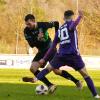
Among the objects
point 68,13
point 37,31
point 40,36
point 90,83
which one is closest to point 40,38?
point 40,36

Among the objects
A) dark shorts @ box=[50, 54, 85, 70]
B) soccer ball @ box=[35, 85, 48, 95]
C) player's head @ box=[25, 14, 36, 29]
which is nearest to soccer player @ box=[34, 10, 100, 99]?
dark shorts @ box=[50, 54, 85, 70]

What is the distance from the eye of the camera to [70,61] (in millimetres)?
13023

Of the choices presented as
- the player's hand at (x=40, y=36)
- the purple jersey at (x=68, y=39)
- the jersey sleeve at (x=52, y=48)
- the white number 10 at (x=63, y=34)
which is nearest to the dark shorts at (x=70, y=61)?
the purple jersey at (x=68, y=39)

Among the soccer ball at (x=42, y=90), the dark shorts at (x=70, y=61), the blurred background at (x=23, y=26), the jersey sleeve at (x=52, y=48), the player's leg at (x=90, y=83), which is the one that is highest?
the jersey sleeve at (x=52, y=48)

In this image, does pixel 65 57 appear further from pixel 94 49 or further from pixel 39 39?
pixel 94 49

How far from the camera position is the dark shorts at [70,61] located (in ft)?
42.3

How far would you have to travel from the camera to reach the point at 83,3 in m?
84.3

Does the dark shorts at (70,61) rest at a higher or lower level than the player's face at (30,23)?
A: lower

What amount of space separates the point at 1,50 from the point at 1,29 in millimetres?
16471

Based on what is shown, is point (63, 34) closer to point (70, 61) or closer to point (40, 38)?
point (70, 61)

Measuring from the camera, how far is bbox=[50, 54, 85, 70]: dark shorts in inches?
508

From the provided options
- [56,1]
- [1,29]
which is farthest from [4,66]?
[56,1]

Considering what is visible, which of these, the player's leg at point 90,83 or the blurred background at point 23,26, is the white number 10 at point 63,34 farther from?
the blurred background at point 23,26

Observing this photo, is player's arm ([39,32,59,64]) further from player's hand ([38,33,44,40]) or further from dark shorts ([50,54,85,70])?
player's hand ([38,33,44,40])
